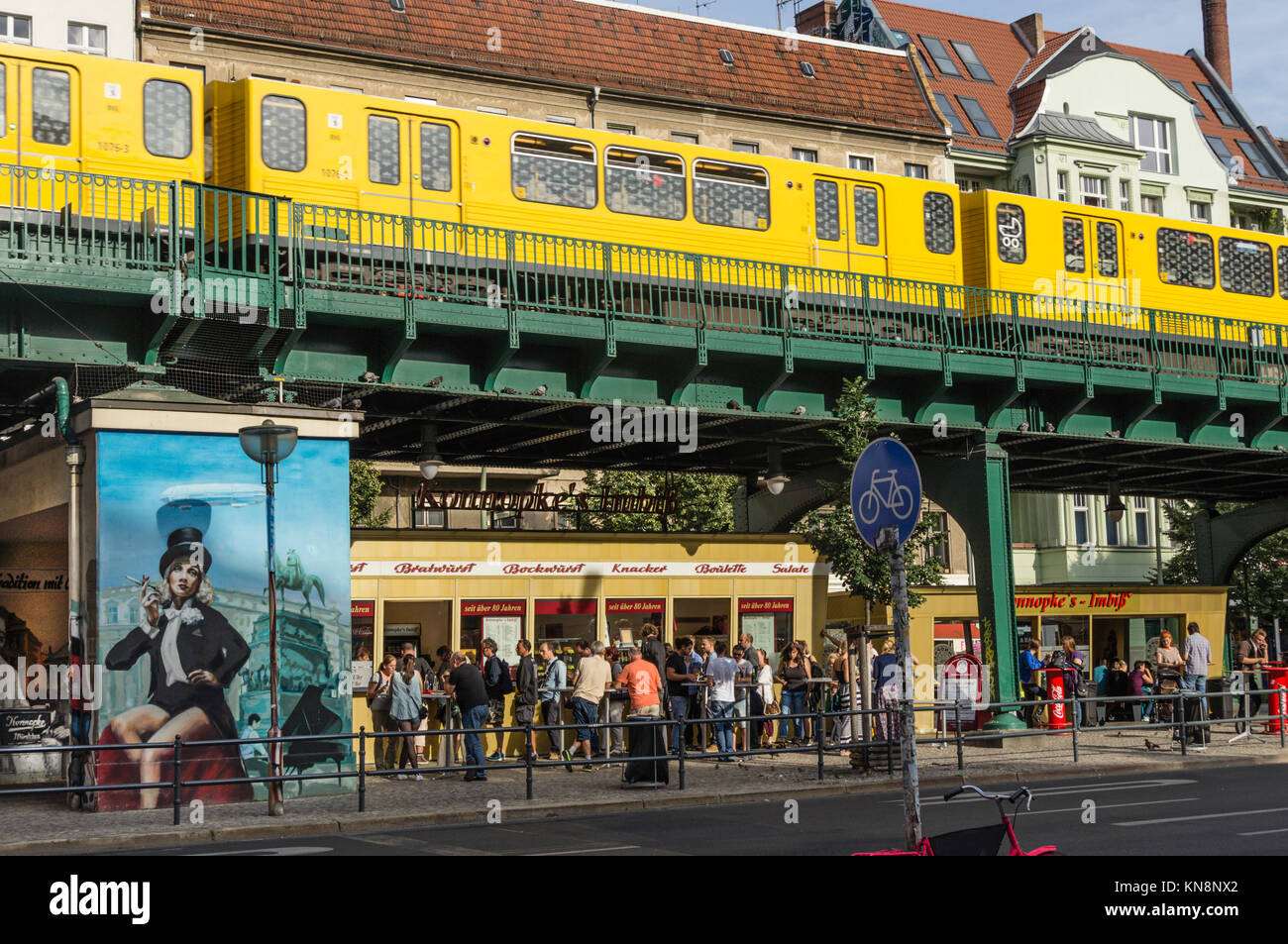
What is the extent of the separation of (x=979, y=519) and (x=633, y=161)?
29.6ft

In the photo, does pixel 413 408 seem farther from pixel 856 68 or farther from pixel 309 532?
pixel 856 68

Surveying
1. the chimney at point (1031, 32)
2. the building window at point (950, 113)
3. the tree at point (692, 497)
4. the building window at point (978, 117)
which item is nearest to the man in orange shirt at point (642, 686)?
the tree at point (692, 497)

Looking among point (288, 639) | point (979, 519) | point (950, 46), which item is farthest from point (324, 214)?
point (950, 46)

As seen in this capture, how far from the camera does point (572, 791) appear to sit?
61.0ft

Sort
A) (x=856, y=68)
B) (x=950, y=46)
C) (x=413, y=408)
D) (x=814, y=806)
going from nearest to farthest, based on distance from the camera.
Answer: (x=814, y=806) → (x=413, y=408) → (x=856, y=68) → (x=950, y=46)

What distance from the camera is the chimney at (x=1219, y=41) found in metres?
68.4

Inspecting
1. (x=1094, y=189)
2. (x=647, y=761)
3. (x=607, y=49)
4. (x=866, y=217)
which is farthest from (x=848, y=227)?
(x=1094, y=189)

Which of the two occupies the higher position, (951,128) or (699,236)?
(951,128)

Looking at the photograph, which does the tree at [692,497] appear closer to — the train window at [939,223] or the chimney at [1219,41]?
the train window at [939,223]

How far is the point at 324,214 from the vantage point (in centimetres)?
2062

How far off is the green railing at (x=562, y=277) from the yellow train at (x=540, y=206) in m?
0.08

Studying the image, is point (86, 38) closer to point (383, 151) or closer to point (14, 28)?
point (14, 28)

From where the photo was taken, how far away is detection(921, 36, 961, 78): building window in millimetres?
58750

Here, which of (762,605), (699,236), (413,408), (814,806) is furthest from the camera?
(762,605)
